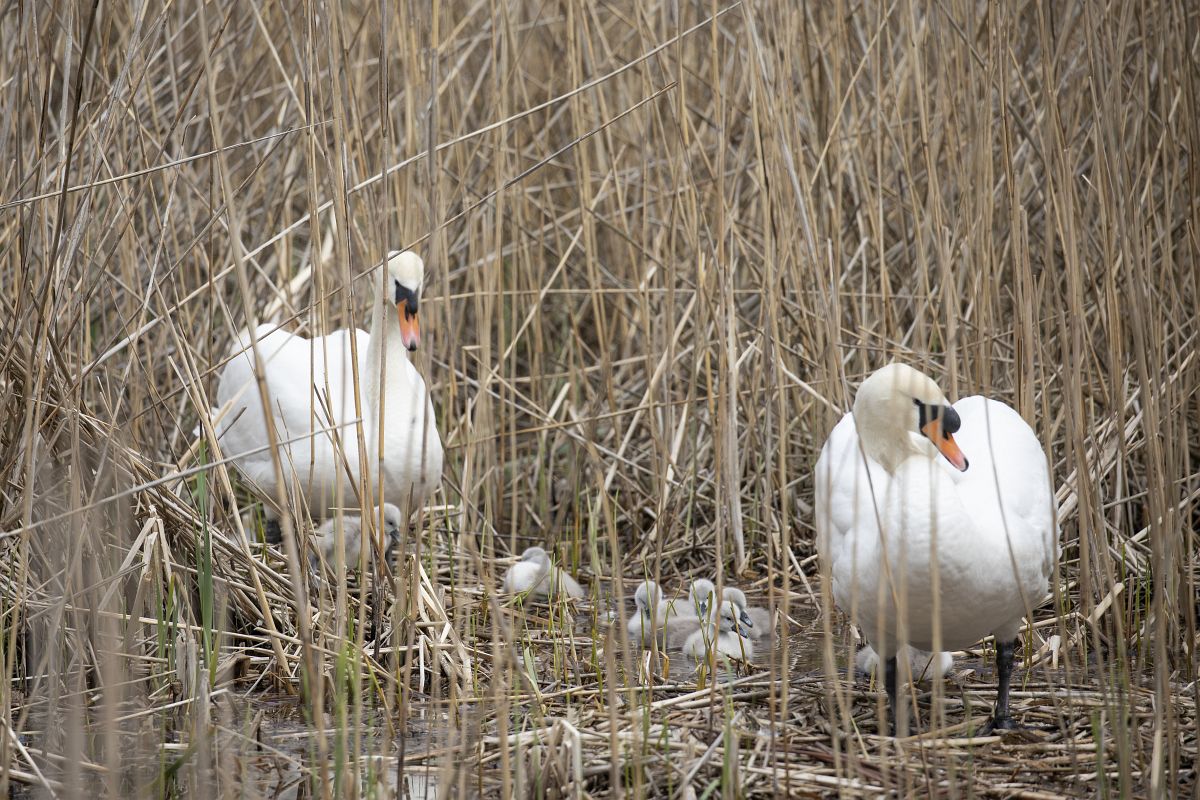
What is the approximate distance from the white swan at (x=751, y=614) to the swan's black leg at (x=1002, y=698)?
2.53 feet

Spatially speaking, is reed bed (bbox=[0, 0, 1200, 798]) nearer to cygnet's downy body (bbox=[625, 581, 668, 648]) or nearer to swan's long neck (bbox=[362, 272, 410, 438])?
cygnet's downy body (bbox=[625, 581, 668, 648])

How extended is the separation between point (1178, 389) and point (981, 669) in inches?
47.0

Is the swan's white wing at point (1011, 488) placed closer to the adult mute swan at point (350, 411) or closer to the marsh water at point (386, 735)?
the marsh water at point (386, 735)

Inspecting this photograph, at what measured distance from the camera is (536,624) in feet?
12.9

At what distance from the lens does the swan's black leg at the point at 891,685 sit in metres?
2.91

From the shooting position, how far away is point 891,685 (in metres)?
2.95

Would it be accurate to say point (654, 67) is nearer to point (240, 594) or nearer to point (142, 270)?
point (142, 270)

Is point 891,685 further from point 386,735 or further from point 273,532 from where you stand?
point 273,532

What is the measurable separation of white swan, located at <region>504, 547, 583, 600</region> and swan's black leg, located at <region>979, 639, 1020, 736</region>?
53.5 inches

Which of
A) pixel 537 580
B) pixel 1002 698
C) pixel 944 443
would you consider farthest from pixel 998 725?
pixel 537 580

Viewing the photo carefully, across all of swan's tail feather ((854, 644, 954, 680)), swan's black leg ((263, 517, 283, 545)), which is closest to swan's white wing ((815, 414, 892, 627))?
swan's tail feather ((854, 644, 954, 680))

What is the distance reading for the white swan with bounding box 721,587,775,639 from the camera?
3666mm

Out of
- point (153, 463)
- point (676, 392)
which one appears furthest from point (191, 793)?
point (676, 392)

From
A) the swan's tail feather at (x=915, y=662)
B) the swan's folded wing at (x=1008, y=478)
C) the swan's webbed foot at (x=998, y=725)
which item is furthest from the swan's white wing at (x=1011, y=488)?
the swan's tail feather at (x=915, y=662)
